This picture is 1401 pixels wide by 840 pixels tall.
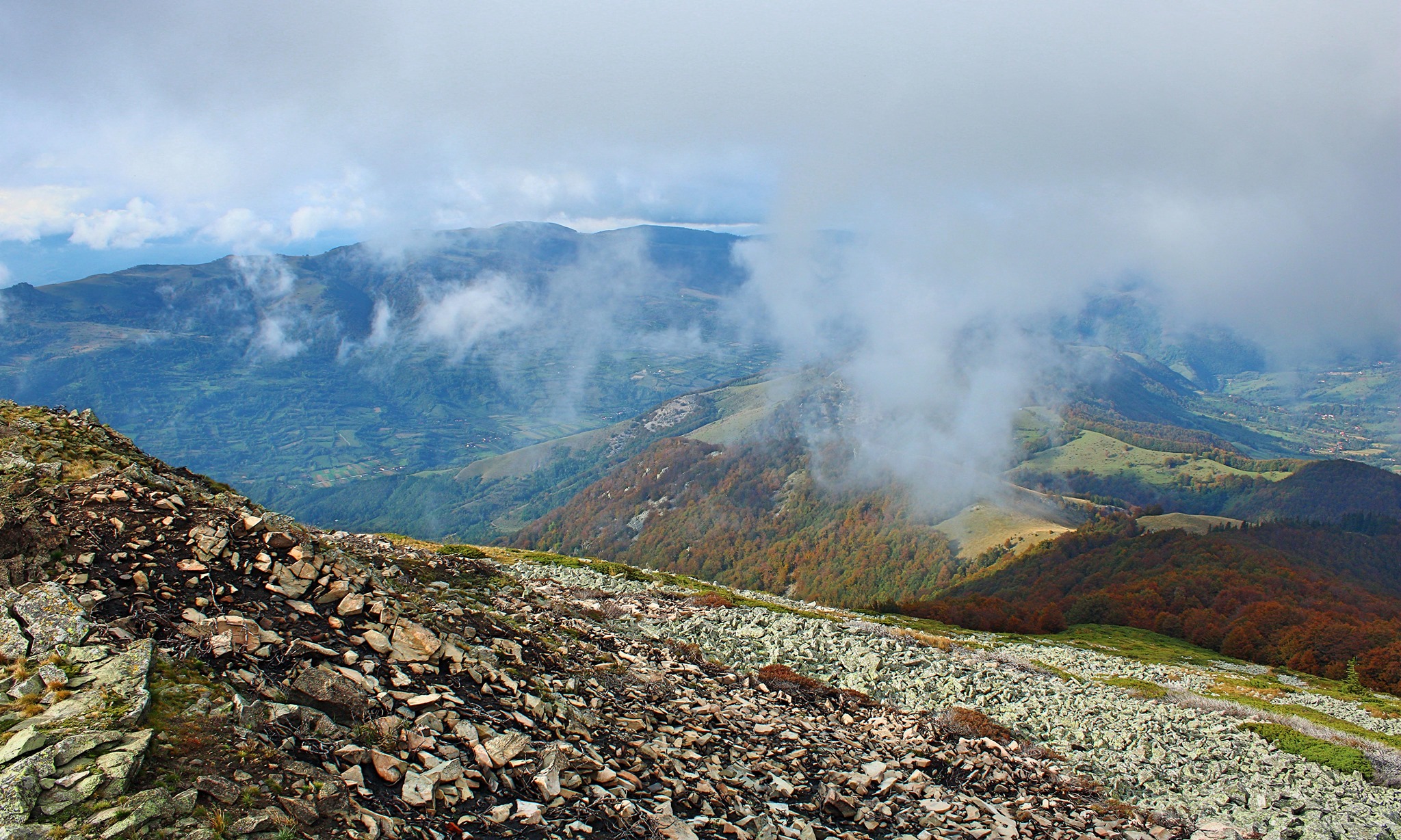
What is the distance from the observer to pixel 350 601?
52.5 ft

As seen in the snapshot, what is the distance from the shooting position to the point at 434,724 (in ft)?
42.7

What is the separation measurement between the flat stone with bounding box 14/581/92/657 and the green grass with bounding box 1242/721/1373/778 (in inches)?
1509

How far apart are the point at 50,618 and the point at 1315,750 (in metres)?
39.8

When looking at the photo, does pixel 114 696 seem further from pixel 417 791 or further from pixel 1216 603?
pixel 1216 603

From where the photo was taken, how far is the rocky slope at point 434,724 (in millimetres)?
9648

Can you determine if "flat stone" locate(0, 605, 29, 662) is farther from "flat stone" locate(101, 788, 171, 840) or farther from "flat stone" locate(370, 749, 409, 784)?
"flat stone" locate(370, 749, 409, 784)

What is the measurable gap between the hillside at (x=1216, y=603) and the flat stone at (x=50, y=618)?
101672 millimetres

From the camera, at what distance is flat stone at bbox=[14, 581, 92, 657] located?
11.4m

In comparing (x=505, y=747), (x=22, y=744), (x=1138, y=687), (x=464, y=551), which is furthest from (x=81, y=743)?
(x=464, y=551)

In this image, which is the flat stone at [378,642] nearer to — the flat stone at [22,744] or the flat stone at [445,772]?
the flat stone at [445,772]

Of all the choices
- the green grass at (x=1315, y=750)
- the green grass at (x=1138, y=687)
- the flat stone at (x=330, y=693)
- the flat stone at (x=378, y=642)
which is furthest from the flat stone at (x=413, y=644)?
the green grass at (x=1138, y=687)

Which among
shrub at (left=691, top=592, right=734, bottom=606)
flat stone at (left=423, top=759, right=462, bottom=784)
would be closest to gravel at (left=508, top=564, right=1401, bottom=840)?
shrub at (left=691, top=592, right=734, bottom=606)

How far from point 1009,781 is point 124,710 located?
2307 centimetres

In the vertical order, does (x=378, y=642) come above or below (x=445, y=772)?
above
